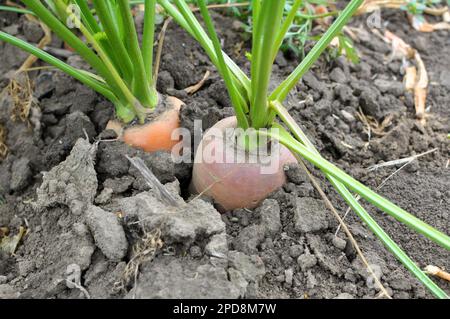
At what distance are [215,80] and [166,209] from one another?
1.72 ft

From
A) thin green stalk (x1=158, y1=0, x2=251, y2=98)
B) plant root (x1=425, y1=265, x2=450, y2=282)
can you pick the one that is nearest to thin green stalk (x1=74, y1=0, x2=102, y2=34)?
thin green stalk (x1=158, y1=0, x2=251, y2=98)

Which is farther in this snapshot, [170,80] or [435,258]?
[170,80]

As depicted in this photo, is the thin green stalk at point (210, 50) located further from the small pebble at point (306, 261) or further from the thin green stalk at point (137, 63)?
the small pebble at point (306, 261)

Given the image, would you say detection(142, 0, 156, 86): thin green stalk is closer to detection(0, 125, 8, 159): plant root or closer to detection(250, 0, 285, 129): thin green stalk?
detection(250, 0, 285, 129): thin green stalk

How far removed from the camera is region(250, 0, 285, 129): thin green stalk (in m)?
0.98

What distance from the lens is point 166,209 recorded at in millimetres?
1156

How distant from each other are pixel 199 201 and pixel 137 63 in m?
0.33

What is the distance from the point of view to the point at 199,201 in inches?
46.4

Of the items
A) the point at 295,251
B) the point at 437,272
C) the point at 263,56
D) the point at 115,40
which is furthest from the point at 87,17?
the point at 437,272

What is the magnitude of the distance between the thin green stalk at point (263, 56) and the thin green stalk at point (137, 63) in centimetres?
26

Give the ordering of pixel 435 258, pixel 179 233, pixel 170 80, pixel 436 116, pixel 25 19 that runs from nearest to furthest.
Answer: pixel 179 233 → pixel 435 258 → pixel 170 80 → pixel 436 116 → pixel 25 19

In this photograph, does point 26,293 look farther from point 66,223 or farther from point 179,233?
point 179,233

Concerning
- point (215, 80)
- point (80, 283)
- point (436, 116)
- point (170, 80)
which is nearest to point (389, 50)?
point (436, 116)

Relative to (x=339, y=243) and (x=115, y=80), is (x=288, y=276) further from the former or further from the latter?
(x=115, y=80)
